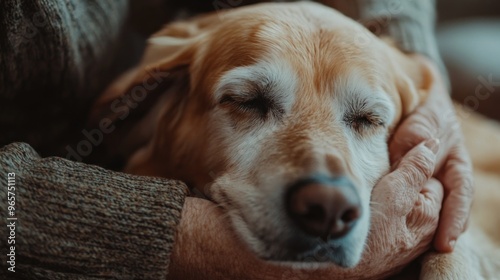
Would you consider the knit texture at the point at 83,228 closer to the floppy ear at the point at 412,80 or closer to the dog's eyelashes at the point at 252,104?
the dog's eyelashes at the point at 252,104

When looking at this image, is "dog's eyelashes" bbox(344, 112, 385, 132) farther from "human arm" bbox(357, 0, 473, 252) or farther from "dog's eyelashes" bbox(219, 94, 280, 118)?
"dog's eyelashes" bbox(219, 94, 280, 118)

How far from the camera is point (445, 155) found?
5.25ft

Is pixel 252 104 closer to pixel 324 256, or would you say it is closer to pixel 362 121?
pixel 362 121

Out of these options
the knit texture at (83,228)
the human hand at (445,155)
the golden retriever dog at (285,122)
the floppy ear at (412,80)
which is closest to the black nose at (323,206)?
the golden retriever dog at (285,122)

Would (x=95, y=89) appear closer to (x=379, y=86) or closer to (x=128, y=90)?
(x=128, y=90)

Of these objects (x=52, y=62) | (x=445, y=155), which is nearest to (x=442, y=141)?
(x=445, y=155)

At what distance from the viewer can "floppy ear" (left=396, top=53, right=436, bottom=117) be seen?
62.6 inches

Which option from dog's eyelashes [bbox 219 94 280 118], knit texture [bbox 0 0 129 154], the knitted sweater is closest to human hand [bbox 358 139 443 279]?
dog's eyelashes [bbox 219 94 280 118]

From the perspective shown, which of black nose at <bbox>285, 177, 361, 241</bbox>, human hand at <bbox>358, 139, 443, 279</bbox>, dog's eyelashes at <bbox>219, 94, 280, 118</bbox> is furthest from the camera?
dog's eyelashes at <bbox>219, 94, 280, 118</bbox>

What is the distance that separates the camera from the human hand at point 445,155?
1424 mm

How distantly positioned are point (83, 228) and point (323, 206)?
0.51m

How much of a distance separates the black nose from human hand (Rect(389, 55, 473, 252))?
0.39 metres

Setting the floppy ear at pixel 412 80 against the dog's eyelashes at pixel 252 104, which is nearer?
the dog's eyelashes at pixel 252 104

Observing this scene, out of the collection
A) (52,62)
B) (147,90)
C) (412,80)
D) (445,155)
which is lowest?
(445,155)
